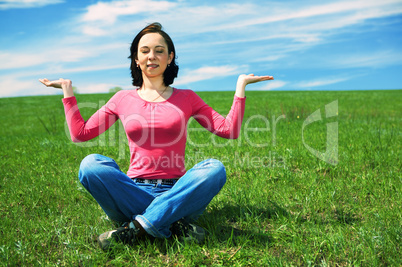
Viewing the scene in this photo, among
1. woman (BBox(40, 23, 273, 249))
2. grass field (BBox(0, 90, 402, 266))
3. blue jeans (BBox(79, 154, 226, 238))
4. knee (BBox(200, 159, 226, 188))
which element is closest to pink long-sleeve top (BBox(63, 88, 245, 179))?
woman (BBox(40, 23, 273, 249))

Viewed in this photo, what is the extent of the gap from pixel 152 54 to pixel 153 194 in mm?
1408

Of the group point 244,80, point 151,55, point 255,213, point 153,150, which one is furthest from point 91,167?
point 255,213

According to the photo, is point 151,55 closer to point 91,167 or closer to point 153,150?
point 153,150

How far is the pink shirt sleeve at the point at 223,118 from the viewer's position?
11.4 feet

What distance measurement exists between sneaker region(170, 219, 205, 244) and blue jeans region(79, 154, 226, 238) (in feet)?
0.44

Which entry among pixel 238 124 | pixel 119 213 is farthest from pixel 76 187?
pixel 238 124

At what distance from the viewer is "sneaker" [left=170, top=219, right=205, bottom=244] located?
3262mm

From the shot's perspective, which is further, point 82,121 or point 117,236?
point 82,121

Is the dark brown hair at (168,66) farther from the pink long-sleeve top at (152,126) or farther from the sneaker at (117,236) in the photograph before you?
the sneaker at (117,236)

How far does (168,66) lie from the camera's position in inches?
147

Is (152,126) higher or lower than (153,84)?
lower

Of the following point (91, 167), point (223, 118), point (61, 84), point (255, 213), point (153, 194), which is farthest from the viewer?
point (255, 213)

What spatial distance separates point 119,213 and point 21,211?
5.85 feet

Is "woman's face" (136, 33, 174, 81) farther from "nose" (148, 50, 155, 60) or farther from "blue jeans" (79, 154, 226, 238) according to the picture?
"blue jeans" (79, 154, 226, 238)
